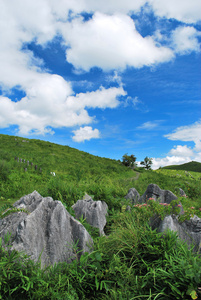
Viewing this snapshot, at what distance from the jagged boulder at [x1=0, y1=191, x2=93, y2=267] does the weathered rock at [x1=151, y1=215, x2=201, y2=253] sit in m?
1.56

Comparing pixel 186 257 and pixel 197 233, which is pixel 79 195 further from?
pixel 186 257

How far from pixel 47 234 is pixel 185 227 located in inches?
122

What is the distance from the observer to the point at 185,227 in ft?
15.4

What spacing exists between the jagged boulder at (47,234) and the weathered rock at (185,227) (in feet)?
5.12

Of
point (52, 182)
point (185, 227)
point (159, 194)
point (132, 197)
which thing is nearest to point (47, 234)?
point (185, 227)

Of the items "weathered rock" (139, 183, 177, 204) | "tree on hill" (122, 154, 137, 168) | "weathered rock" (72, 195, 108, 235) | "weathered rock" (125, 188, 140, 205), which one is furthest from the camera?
"tree on hill" (122, 154, 137, 168)

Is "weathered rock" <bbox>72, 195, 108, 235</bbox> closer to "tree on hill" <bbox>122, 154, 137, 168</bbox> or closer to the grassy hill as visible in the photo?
the grassy hill

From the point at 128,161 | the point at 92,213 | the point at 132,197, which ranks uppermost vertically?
the point at 128,161

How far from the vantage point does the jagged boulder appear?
154 inches

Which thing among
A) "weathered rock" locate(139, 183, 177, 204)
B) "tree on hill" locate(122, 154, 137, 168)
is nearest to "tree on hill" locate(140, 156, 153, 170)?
"tree on hill" locate(122, 154, 137, 168)

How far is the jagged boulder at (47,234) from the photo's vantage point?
154 inches

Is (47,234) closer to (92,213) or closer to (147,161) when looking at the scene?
(92,213)

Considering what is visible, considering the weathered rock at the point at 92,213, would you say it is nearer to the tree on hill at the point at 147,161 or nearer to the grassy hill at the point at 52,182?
the grassy hill at the point at 52,182

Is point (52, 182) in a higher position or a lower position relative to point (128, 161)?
lower
